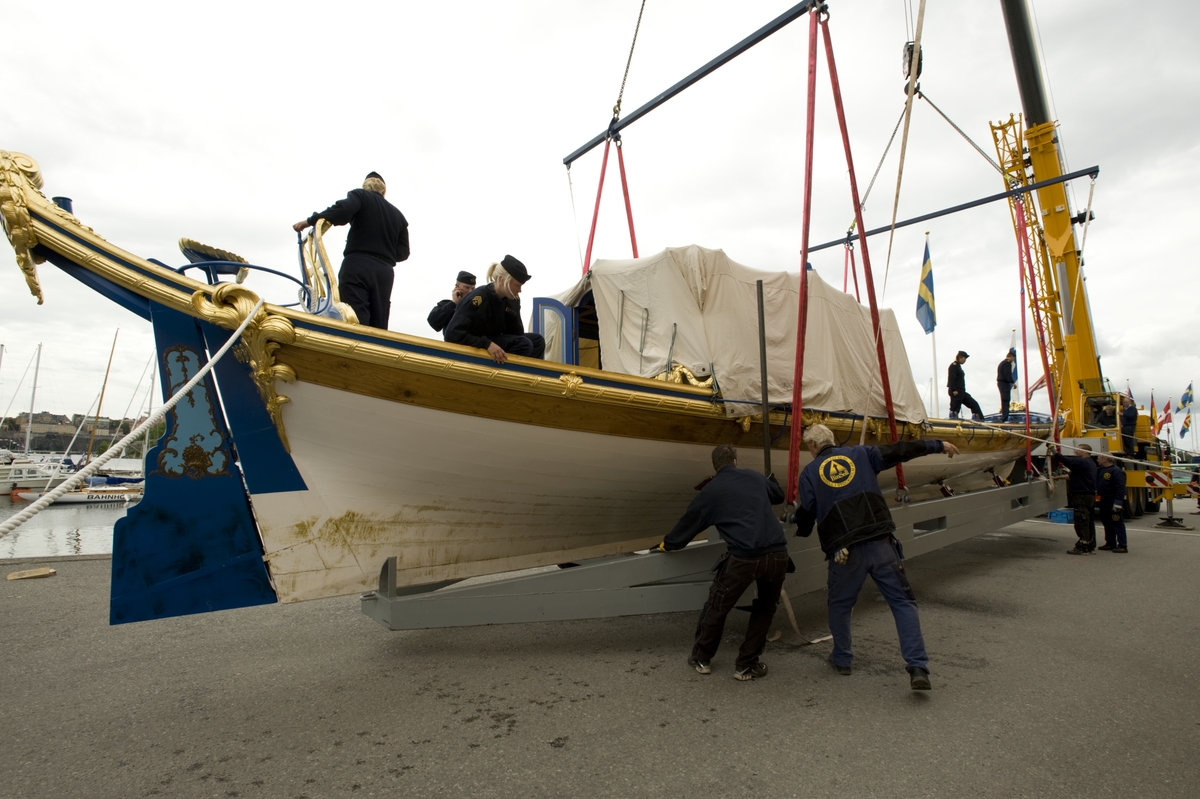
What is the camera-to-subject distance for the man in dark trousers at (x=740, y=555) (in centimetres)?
330

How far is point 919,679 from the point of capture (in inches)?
116

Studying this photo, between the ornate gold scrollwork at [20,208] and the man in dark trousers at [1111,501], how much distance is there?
10.0 m

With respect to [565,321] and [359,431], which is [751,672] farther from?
[565,321]

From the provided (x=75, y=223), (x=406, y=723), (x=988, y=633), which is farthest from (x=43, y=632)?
(x=988, y=633)

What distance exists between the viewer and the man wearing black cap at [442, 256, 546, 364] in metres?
3.51

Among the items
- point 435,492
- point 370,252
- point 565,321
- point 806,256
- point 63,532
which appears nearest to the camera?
point 435,492

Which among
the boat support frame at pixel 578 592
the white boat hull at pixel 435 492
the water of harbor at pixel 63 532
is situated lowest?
the water of harbor at pixel 63 532

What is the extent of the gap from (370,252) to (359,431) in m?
1.23

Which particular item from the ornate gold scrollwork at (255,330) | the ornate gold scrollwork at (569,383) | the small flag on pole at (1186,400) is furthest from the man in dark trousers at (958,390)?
the small flag on pole at (1186,400)

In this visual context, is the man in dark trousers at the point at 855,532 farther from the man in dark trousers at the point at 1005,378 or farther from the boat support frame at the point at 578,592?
the man in dark trousers at the point at 1005,378

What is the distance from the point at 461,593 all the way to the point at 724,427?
6.77ft

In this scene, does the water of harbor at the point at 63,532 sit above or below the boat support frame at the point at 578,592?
below

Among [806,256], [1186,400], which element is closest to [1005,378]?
[806,256]

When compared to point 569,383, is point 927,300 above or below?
above
